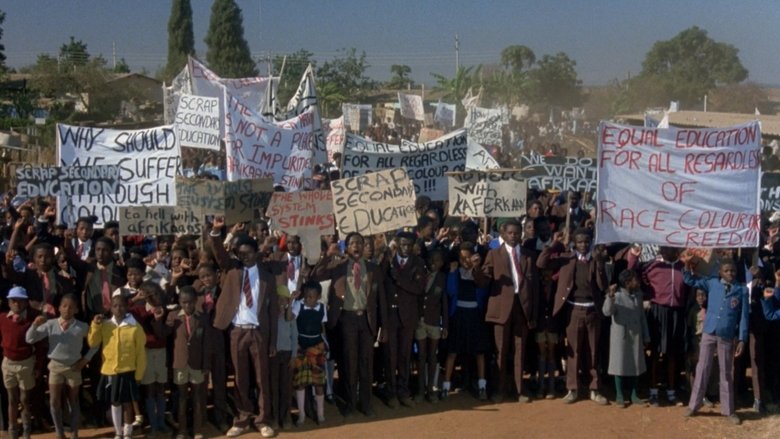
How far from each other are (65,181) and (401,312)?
448 cm

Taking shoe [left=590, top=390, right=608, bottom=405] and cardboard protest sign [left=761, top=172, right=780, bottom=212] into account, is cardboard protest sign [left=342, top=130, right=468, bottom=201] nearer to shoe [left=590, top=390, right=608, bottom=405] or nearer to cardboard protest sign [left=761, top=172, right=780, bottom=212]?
cardboard protest sign [left=761, top=172, right=780, bottom=212]

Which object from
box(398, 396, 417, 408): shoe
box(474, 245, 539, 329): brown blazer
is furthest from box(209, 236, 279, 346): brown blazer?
box(474, 245, 539, 329): brown blazer

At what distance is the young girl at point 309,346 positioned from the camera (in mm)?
9953

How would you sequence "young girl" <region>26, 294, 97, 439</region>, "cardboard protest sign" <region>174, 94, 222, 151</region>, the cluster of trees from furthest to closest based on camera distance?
the cluster of trees → "cardboard protest sign" <region>174, 94, 222, 151</region> → "young girl" <region>26, 294, 97, 439</region>

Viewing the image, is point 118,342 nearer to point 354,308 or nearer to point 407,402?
point 354,308

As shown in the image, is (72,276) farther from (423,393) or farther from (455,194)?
(455,194)

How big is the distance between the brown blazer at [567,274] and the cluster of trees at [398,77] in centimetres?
3367

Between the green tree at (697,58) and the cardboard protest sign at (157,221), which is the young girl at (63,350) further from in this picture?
the green tree at (697,58)

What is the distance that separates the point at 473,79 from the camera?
200ft

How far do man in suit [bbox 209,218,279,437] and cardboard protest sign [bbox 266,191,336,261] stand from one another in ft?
3.16

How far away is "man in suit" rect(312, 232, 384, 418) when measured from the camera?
33.4 ft

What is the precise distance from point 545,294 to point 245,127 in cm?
535

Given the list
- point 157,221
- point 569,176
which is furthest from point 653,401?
point 157,221

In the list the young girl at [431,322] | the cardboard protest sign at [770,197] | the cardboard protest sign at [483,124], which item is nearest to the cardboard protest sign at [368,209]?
the young girl at [431,322]
